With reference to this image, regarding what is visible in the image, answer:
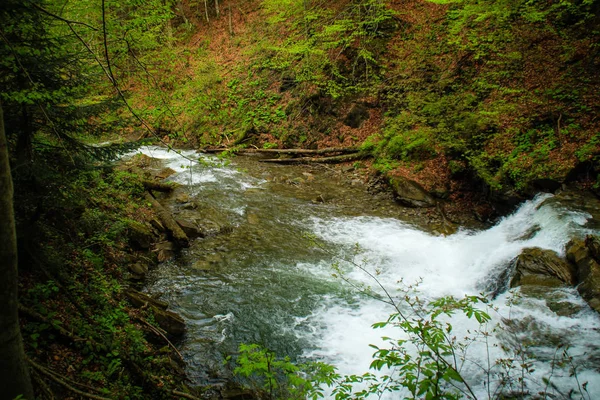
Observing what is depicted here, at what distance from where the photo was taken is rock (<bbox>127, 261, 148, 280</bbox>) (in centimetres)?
629

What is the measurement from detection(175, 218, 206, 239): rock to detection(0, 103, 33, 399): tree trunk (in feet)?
19.9

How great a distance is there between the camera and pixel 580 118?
8234 millimetres

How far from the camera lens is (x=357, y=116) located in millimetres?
14305

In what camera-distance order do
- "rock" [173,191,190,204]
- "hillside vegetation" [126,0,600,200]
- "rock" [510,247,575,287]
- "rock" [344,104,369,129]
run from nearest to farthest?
"rock" [510,247,575,287], "hillside vegetation" [126,0,600,200], "rock" [173,191,190,204], "rock" [344,104,369,129]

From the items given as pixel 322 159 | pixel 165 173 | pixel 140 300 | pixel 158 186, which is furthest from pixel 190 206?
pixel 322 159

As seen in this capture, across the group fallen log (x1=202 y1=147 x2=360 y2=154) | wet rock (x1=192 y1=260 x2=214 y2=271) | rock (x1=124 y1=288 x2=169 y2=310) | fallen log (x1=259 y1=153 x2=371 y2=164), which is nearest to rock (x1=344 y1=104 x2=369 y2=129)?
fallen log (x1=202 y1=147 x2=360 y2=154)

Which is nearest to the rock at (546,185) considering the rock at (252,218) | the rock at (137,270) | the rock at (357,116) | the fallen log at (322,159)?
the fallen log at (322,159)

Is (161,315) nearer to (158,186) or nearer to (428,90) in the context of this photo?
(158,186)

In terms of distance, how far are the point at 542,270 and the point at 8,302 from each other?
721cm

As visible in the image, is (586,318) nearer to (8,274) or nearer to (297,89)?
(8,274)

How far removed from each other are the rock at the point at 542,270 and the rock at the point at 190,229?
6836 millimetres

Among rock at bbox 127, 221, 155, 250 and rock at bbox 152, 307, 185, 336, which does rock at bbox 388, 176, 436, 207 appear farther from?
rock at bbox 152, 307, 185, 336

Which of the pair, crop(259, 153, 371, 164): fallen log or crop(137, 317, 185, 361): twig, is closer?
crop(137, 317, 185, 361): twig

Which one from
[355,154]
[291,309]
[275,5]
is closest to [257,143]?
[355,154]
